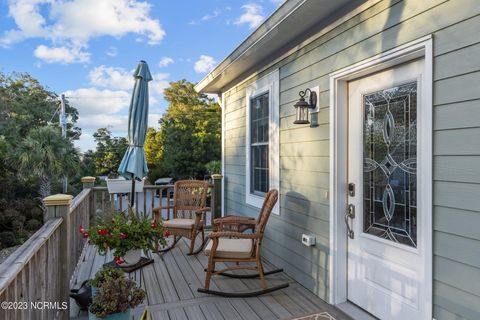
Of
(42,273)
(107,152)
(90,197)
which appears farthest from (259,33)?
(107,152)

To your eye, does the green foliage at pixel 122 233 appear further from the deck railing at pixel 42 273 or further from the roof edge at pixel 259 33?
the roof edge at pixel 259 33

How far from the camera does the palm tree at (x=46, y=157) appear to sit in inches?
379

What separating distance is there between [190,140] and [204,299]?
1250 centimetres

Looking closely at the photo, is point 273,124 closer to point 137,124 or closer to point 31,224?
point 137,124

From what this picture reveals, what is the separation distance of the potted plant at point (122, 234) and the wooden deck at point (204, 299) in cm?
54

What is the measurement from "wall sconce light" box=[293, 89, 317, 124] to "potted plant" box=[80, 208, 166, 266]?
1715 millimetres

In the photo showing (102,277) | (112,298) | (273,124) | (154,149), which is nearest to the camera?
(112,298)

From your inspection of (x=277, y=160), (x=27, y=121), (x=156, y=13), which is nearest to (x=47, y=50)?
(x=27, y=121)

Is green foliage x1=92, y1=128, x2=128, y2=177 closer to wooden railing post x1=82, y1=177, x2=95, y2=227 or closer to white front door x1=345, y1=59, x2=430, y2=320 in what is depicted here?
wooden railing post x1=82, y1=177, x2=95, y2=227

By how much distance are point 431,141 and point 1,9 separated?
494 inches

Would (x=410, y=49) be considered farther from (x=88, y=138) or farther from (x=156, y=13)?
(x=88, y=138)

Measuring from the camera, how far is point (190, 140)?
15.0m

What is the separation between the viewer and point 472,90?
1644 mm

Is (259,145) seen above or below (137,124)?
below
